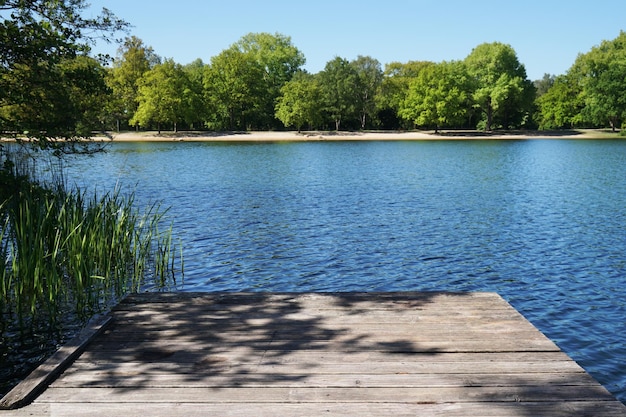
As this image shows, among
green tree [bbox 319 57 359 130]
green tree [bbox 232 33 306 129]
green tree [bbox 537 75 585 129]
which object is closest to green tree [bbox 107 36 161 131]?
green tree [bbox 232 33 306 129]

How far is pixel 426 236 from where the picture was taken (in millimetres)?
14594

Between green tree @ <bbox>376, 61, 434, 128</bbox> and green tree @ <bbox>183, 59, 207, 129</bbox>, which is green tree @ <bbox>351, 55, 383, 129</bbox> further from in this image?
green tree @ <bbox>183, 59, 207, 129</bbox>

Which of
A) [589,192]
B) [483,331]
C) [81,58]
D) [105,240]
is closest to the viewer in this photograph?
[483,331]

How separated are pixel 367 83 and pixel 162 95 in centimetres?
3073

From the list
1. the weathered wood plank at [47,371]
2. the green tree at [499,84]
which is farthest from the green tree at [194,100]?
the weathered wood plank at [47,371]

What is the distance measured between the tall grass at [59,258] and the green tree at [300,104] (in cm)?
6479

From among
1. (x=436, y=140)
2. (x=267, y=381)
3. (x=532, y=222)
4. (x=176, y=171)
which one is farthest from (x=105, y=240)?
(x=436, y=140)

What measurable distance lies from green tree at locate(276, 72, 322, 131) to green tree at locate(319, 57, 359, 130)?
169 cm

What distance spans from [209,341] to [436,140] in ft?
225

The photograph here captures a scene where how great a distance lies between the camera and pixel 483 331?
17.4ft

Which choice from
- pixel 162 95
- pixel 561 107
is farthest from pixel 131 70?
pixel 561 107

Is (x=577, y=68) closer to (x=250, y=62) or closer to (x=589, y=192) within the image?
(x=250, y=62)

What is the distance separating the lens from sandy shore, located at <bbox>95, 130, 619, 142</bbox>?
70.4 m

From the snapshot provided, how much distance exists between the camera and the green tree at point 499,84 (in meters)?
73.4
